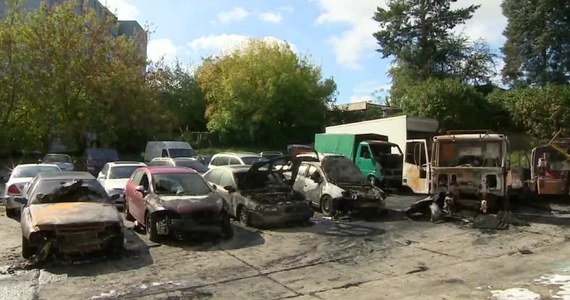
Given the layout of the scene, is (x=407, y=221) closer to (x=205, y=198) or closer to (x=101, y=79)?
(x=205, y=198)

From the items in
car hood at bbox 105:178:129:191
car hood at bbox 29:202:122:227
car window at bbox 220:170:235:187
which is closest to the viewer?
car hood at bbox 29:202:122:227

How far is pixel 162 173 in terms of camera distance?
1220 centimetres

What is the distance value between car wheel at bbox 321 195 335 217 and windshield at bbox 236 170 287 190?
1.47 meters

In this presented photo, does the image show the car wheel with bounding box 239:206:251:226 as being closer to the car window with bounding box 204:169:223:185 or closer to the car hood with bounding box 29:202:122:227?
the car window with bounding box 204:169:223:185

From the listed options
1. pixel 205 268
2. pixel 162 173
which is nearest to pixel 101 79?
pixel 162 173

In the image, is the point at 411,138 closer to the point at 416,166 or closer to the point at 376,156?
the point at 376,156

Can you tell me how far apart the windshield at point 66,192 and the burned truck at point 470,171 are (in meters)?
8.56

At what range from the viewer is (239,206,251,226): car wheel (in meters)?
12.9

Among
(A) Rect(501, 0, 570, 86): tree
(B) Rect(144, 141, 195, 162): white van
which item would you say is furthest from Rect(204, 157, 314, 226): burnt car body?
(A) Rect(501, 0, 570, 86): tree

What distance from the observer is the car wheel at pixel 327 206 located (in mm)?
14594

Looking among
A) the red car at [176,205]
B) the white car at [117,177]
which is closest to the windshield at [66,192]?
the red car at [176,205]

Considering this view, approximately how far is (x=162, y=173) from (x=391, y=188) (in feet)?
37.8

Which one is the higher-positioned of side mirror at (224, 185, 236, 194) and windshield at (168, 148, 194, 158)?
windshield at (168, 148, 194, 158)

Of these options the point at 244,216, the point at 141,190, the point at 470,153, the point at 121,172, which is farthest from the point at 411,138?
the point at 141,190
